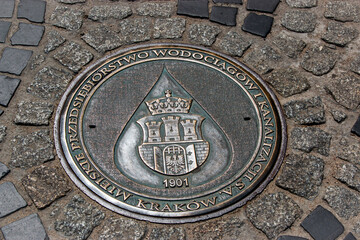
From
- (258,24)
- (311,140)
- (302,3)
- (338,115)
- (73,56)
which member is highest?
(302,3)

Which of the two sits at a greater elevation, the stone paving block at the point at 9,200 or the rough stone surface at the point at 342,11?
the rough stone surface at the point at 342,11

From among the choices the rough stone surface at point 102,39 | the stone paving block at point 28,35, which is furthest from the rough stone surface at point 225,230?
the stone paving block at point 28,35

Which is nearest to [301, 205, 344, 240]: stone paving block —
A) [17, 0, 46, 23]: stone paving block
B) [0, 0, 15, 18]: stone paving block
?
[17, 0, 46, 23]: stone paving block

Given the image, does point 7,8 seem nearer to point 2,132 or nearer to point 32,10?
point 32,10

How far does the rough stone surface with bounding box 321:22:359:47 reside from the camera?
12.3 ft

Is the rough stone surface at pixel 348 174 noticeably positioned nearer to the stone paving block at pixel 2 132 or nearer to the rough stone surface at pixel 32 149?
the rough stone surface at pixel 32 149

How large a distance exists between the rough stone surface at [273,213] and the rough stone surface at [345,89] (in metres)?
1.00

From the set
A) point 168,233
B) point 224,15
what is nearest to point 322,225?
point 168,233

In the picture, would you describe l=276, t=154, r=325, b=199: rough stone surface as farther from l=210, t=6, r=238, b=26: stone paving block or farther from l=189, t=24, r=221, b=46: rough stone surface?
l=210, t=6, r=238, b=26: stone paving block

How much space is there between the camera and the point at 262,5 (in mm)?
3963

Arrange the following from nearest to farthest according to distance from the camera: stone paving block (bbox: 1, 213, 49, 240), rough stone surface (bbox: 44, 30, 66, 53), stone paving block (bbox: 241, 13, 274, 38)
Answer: stone paving block (bbox: 1, 213, 49, 240)
rough stone surface (bbox: 44, 30, 66, 53)
stone paving block (bbox: 241, 13, 274, 38)

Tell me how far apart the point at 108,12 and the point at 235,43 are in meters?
1.16

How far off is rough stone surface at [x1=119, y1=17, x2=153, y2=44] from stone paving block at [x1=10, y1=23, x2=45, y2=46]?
684 mm

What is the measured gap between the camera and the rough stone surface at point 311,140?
3.14 meters
